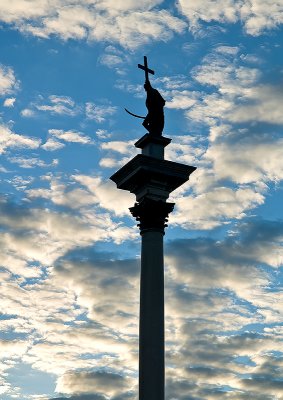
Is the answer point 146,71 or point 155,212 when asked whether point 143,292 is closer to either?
point 155,212

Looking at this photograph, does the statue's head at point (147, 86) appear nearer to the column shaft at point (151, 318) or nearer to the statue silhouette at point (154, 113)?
the statue silhouette at point (154, 113)

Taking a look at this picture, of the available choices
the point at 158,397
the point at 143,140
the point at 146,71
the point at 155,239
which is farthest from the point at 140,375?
the point at 146,71

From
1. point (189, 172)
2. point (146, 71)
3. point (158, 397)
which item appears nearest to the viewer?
point (158, 397)

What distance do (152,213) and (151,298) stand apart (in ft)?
12.7

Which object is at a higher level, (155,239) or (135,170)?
(135,170)

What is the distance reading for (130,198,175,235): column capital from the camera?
1176 inches

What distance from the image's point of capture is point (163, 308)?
2861 cm

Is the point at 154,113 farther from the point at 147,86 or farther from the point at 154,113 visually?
the point at 147,86

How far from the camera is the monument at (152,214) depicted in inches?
1086

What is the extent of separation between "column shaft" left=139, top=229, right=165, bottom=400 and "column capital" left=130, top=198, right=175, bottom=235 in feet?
0.77

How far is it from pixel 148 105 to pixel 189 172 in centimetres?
411

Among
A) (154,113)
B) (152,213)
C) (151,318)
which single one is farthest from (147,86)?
(151,318)

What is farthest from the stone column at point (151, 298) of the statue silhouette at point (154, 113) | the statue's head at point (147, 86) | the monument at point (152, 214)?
the statue's head at point (147, 86)

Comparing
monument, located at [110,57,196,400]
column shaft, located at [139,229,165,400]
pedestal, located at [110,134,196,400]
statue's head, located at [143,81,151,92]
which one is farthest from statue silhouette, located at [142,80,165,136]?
column shaft, located at [139,229,165,400]
